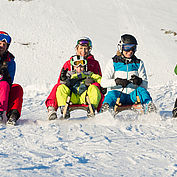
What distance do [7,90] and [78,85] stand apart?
4.04 feet

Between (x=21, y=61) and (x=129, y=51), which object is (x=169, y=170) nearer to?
(x=129, y=51)

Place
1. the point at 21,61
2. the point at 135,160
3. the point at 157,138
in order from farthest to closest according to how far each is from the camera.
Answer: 1. the point at 21,61
2. the point at 157,138
3. the point at 135,160

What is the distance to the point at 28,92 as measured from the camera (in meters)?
10.1

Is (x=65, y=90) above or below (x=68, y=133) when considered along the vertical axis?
above

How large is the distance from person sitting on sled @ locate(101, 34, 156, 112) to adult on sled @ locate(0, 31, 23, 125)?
4.62ft

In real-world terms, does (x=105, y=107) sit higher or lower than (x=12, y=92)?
lower

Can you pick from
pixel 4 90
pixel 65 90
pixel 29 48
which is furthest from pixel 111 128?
pixel 29 48

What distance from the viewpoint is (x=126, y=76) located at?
5.59m

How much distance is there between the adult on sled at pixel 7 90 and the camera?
5.01m

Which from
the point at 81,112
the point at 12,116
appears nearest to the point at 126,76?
the point at 12,116

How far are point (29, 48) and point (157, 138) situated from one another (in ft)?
40.0

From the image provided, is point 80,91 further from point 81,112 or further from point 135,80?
point 81,112

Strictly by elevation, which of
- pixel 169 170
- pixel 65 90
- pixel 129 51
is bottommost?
pixel 169 170

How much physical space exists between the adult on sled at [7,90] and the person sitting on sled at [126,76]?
1.41m
